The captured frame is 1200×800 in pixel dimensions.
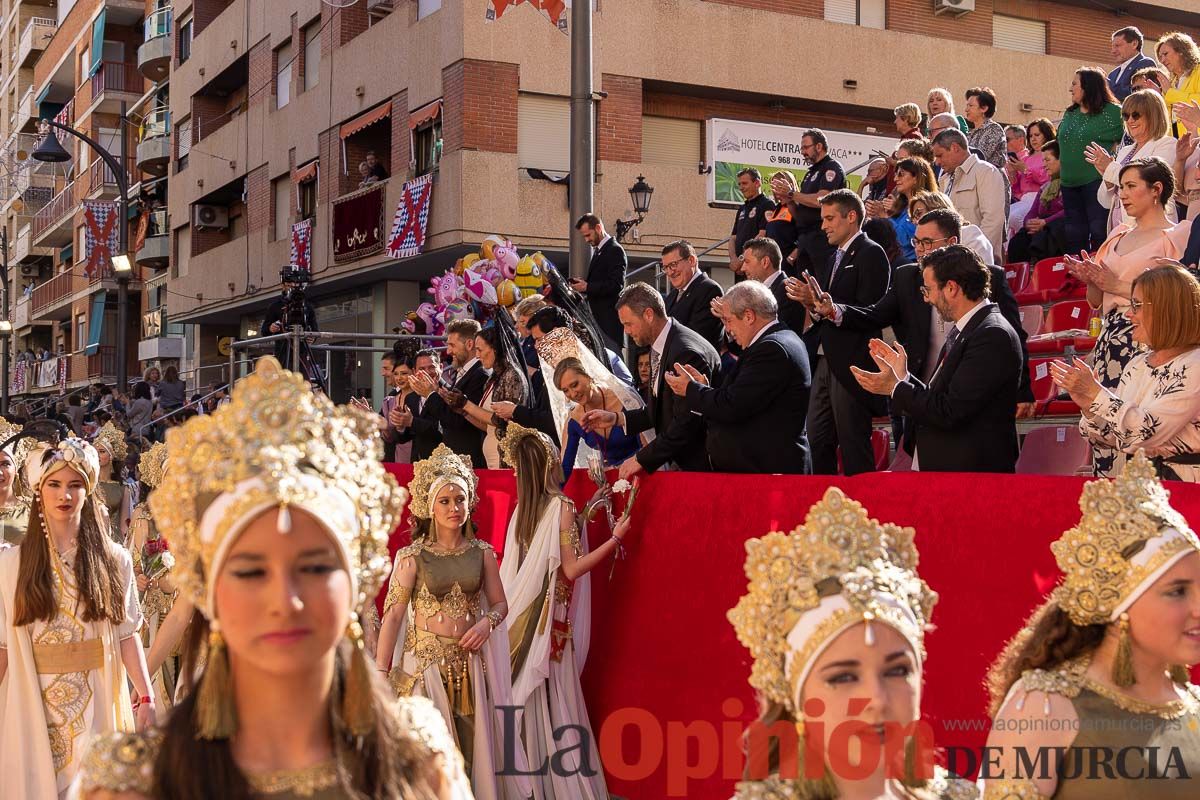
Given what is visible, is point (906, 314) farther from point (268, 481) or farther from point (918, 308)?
point (268, 481)

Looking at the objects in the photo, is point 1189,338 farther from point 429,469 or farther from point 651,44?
point 651,44

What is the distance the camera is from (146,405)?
2052 cm

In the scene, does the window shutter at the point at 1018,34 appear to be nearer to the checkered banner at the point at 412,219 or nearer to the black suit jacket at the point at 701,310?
the checkered banner at the point at 412,219

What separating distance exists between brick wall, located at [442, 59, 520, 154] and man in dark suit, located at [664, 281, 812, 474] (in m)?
15.3

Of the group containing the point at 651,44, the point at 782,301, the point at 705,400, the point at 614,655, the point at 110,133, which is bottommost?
the point at 614,655

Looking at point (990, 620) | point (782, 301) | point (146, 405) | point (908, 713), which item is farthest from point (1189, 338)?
point (146, 405)

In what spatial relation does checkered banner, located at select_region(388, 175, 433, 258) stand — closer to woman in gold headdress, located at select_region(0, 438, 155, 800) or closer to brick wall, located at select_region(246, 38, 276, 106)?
brick wall, located at select_region(246, 38, 276, 106)

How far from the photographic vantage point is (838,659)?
2.67 meters

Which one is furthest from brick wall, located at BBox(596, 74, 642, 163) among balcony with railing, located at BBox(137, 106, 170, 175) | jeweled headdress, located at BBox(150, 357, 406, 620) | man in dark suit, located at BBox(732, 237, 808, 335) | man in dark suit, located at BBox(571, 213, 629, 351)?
balcony with railing, located at BBox(137, 106, 170, 175)

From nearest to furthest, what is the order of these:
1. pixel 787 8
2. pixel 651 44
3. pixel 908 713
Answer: pixel 908 713 → pixel 651 44 → pixel 787 8

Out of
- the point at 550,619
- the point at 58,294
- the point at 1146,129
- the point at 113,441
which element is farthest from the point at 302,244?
the point at 58,294

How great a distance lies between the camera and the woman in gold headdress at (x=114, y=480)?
9656 mm

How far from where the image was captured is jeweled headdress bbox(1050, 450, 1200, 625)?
10.4ft

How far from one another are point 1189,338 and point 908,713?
110 inches
